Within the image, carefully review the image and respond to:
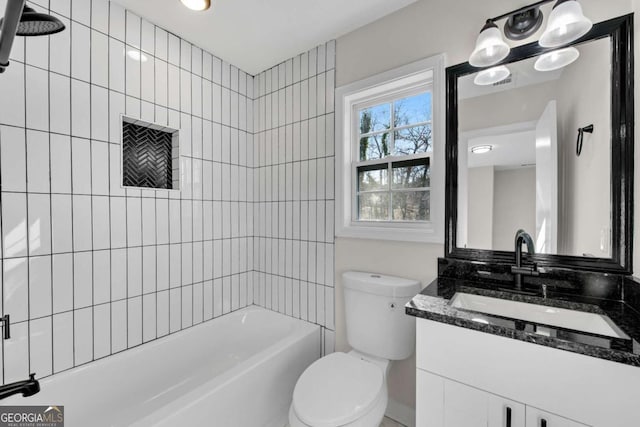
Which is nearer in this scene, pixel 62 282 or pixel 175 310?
pixel 62 282

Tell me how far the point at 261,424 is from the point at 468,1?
251 cm

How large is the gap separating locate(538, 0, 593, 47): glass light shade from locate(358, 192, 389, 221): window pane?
1.06m

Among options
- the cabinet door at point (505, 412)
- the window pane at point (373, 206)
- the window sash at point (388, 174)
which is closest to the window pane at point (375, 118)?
the window sash at point (388, 174)

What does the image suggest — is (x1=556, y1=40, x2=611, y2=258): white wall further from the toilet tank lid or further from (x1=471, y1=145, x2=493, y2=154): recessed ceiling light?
the toilet tank lid

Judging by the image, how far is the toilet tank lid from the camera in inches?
60.6

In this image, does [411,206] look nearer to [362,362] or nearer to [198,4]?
[362,362]

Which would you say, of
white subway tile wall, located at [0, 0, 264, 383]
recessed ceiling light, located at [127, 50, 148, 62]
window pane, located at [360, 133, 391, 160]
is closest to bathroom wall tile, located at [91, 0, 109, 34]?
white subway tile wall, located at [0, 0, 264, 383]

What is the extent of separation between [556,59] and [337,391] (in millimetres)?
1773

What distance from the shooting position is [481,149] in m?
1.42

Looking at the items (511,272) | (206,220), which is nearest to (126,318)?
(206,220)

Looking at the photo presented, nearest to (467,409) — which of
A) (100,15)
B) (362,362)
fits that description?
(362,362)

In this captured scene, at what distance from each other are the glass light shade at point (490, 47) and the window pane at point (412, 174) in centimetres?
58

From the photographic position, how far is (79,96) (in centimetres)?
151

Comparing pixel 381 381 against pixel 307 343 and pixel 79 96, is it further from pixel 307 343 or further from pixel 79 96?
pixel 79 96
